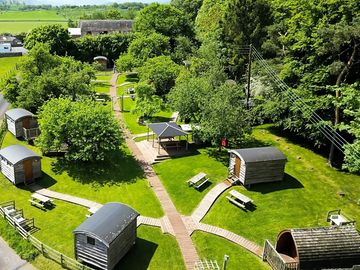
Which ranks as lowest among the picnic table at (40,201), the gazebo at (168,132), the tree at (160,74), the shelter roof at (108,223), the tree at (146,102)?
the picnic table at (40,201)

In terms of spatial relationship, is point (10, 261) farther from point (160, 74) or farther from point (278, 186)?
point (160, 74)

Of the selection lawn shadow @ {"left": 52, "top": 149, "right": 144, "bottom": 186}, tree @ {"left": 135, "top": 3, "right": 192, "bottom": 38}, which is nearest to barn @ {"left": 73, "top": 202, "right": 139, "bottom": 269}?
lawn shadow @ {"left": 52, "top": 149, "right": 144, "bottom": 186}

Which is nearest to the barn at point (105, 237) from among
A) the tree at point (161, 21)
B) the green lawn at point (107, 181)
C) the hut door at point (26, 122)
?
the green lawn at point (107, 181)

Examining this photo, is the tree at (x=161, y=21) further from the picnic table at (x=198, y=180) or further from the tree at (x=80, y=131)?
the picnic table at (x=198, y=180)

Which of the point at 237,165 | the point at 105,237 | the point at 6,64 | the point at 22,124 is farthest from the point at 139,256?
the point at 6,64

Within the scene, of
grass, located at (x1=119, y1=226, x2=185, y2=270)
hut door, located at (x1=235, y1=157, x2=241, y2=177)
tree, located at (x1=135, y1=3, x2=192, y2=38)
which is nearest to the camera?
grass, located at (x1=119, y1=226, x2=185, y2=270)

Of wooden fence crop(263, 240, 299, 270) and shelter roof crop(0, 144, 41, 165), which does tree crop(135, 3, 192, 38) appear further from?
wooden fence crop(263, 240, 299, 270)
